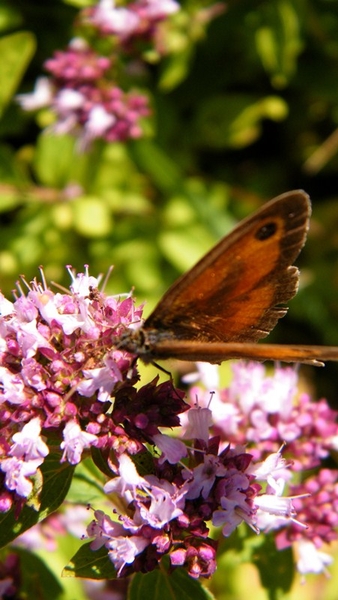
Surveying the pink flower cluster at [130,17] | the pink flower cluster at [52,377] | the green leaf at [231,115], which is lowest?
the green leaf at [231,115]

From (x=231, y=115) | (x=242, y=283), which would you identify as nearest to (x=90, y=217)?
(x=231, y=115)

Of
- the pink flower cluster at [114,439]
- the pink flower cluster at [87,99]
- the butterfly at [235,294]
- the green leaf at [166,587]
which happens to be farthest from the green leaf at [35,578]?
the pink flower cluster at [87,99]

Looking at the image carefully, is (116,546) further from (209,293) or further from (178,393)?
(209,293)

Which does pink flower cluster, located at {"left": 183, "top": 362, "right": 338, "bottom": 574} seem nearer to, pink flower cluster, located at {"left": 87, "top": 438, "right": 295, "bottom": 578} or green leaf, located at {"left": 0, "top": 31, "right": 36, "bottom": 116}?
pink flower cluster, located at {"left": 87, "top": 438, "right": 295, "bottom": 578}

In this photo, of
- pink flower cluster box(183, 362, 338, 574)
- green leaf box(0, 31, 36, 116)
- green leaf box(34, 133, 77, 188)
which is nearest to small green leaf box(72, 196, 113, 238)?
green leaf box(34, 133, 77, 188)

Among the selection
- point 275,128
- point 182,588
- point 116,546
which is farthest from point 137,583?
point 275,128

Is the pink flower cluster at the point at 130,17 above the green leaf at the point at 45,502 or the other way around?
above

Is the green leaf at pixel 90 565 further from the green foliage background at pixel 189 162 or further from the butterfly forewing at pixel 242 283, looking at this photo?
the green foliage background at pixel 189 162
